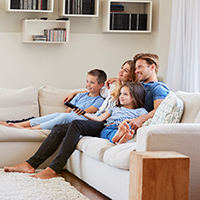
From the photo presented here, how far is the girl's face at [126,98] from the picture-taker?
3199mm

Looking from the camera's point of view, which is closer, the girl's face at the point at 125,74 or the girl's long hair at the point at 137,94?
the girl's long hair at the point at 137,94

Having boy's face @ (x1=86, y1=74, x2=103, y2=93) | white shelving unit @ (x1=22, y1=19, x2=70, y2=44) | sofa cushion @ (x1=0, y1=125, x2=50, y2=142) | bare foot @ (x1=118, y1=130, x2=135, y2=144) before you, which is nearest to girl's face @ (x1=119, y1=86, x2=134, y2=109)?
bare foot @ (x1=118, y1=130, x2=135, y2=144)

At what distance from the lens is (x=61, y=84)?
4965 mm

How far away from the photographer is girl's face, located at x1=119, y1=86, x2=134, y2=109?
3.20m

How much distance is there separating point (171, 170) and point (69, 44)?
3.30 meters

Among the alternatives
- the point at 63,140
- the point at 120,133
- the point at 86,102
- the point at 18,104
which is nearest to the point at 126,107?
the point at 120,133

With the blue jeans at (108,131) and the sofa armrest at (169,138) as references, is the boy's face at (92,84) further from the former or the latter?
the sofa armrest at (169,138)

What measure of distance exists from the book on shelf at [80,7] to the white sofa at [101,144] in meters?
1.07

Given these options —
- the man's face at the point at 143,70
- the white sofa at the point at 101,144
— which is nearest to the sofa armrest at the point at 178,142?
the white sofa at the point at 101,144

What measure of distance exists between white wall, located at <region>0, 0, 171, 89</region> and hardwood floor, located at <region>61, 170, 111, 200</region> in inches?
73.0

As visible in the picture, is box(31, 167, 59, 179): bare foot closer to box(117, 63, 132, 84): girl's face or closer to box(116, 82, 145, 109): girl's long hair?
box(116, 82, 145, 109): girl's long hair

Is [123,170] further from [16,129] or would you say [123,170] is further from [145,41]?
[145,41]

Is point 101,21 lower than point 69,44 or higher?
higher

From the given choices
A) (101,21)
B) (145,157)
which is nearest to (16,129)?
(145,157)
